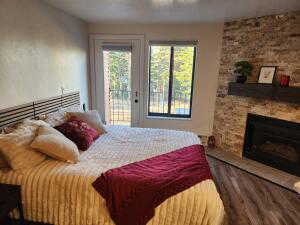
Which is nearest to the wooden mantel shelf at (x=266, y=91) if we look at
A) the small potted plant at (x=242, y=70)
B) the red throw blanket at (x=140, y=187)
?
the small potted plant at (x=242, y=70)

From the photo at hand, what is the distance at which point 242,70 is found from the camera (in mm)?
3609

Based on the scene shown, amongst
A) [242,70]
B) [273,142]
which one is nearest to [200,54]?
[242,70]

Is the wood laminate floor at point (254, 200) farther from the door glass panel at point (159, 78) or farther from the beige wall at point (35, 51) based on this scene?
the beige wall at point (35, 51)

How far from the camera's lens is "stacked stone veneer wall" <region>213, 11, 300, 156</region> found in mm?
3168

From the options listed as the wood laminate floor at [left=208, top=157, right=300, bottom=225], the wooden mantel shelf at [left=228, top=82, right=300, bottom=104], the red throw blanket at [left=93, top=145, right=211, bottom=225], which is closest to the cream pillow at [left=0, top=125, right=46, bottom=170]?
the red throw blanket at [left=93, top=145, right=211, bottom=225]

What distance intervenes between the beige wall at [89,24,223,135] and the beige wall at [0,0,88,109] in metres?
1.04

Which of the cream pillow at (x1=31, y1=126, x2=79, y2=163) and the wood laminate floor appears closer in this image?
the cream pillow at (x1=31, y1=126, x2=79, y2=163)

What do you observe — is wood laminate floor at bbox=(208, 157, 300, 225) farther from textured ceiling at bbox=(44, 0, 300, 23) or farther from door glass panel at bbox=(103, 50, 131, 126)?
textured ceiling at bbox=(44, 0, 300, 23)

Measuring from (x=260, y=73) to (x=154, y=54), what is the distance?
2.02 meters

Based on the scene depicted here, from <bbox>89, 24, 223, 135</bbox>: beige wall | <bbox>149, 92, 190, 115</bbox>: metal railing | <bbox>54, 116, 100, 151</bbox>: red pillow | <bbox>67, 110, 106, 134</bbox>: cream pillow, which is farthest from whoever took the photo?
<bbox>149, 92, 190, 115</bbox>: metal railing

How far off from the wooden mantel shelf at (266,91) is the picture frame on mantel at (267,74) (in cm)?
13

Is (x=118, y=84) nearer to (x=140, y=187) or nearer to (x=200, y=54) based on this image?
(x=200, y=54)

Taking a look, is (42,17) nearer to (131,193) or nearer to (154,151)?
(154,151)

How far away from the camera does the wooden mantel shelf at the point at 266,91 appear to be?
3.04 metres
